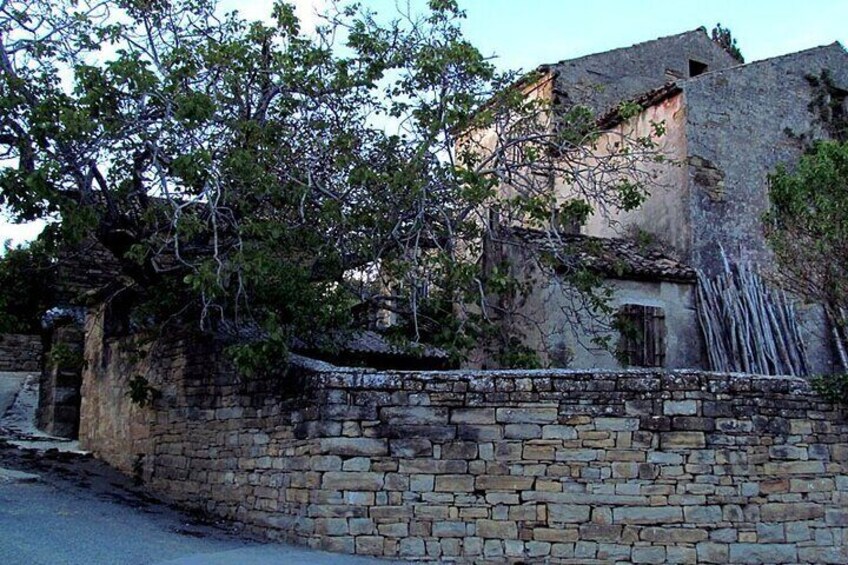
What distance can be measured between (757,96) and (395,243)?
913 cm

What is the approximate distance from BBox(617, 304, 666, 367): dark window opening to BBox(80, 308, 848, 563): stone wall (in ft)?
15.3

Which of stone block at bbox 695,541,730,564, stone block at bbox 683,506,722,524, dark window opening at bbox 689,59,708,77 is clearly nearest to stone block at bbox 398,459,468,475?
stone block at bbox 683,506,722,524

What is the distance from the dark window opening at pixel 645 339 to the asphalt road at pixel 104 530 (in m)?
6.85

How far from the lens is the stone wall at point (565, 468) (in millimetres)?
8719

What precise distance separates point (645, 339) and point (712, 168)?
12.4 ft

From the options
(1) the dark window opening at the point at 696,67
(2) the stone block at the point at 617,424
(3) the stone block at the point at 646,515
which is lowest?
(3) the stone block at the point at 646,515

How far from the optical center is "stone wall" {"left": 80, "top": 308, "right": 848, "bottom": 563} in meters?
8.72

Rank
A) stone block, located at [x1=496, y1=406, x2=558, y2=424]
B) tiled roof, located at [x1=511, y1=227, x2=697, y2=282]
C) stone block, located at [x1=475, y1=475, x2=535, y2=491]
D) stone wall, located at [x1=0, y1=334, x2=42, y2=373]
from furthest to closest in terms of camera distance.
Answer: stone wall, located at [x1=0, y1=334, x2=42, y2=373], tiled roof, located at [x1=511, y1=227, x2=697, y2=282], stone block, located at [x1=496, y1=406, x2=558, y2=424], stone block, located at [x1=475, y1=475, x2=535, y2=491]

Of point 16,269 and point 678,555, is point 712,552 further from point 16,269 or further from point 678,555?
Answer: point 16,269

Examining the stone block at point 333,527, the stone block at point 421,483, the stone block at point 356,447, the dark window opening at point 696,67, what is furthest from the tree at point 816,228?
the dark window opening at point 696,67

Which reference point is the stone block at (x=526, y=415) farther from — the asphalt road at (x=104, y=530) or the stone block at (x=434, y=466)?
the asphalt road at (x=104, y=530)

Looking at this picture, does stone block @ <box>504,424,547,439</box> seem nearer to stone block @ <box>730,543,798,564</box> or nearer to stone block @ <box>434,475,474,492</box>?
stone block @ <box>434,475,474,492</box>

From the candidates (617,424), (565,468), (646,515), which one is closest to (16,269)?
(565,468)

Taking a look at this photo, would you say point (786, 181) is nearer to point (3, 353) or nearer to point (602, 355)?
point (602, 355)
